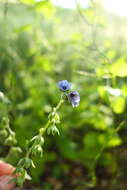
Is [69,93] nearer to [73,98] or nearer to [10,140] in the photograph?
[73,98]

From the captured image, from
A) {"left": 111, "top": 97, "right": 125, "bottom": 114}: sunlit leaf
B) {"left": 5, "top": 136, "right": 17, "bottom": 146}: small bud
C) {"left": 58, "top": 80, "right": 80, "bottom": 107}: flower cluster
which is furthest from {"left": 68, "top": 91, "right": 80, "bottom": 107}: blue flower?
{"left": 111, "top": 97, "right": 125, "bottom": 114}: sunlit leaf

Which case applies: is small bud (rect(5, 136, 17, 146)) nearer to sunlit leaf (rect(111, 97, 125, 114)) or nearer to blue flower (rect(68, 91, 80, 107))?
blue flower (rect(68, 91, 80, 107))

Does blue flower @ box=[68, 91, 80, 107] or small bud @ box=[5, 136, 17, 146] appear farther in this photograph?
small bud @ box=[5, 136, 17, 146]

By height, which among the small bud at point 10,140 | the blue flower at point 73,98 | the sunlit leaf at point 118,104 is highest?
the sunlit leaf at point 118,104

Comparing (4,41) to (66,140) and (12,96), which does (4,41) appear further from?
(66,140)

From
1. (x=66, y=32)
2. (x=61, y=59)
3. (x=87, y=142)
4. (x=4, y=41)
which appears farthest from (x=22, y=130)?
(x=66, y=32)

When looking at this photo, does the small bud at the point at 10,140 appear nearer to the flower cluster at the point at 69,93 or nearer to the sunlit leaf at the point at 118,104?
the flower cluster at the point at 69,93

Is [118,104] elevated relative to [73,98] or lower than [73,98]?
elevated

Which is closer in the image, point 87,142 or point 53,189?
point 87,142

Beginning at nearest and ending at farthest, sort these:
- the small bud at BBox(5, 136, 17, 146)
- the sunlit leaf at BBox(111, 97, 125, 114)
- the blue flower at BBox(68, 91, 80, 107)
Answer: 1. the blue flower at BBox(68, 91, 80, 107)
2. the small bud at BBox(5, 136, 17, 146)
3. the sunlit leaf at BBox(111, 97, 125, 114)

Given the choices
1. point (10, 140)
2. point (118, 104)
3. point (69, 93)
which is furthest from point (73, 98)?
point (118, 104)

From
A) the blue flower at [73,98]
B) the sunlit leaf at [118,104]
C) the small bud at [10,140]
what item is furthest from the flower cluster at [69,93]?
the sunlit leaf at [118,104]
